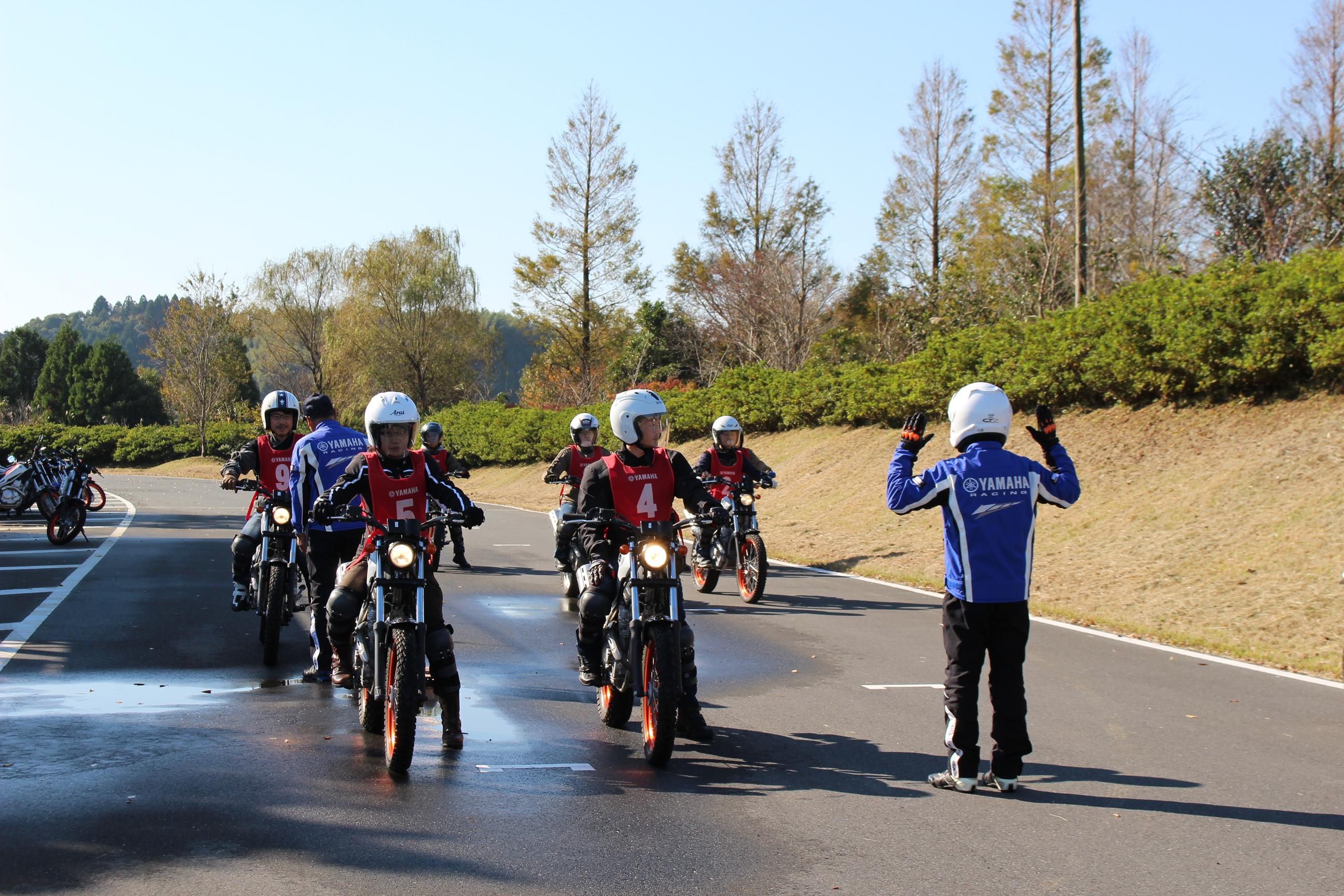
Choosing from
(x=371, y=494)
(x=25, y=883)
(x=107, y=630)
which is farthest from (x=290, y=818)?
(x=107, y=630)

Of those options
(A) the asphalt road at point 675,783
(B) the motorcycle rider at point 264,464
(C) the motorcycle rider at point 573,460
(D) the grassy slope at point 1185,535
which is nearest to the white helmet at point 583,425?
(C) the motorcycle rider at point 573,460

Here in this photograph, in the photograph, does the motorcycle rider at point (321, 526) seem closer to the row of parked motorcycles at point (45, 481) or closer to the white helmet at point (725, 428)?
the white helmet at point (725, 428)

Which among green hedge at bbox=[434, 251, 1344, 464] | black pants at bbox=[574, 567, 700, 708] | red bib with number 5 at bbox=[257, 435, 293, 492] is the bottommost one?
black pants at bbox=[574, 567, 700, 708]

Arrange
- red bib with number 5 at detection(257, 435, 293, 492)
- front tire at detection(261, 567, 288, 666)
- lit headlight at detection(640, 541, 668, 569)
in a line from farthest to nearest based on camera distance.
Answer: red bib with number 5 at detection(257, 435, 293, 492)
front tire at detection(261, 567, 288, 666)
lit headlight at detection(640, 541, 668, 569)

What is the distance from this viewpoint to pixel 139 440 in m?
74.7

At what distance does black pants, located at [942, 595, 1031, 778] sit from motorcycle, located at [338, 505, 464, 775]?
254 centimetres

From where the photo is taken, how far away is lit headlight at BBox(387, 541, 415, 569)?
20.1 feet

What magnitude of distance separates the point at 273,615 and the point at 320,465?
1495 mm

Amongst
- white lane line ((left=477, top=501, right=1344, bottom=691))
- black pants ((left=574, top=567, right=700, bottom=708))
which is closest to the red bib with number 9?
black pants ((left=574, top=567, right=700, bottom=708))

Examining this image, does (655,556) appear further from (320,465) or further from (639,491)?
(320,465)

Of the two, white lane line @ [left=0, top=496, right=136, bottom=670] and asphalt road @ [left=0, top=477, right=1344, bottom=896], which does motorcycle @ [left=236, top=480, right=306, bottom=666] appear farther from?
white lane line @ [left=0, top=496, right=136, bottom=670]

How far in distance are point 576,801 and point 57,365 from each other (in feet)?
345

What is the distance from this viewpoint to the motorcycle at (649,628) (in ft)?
20.1

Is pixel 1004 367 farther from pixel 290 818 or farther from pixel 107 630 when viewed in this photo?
pixel 290 818
